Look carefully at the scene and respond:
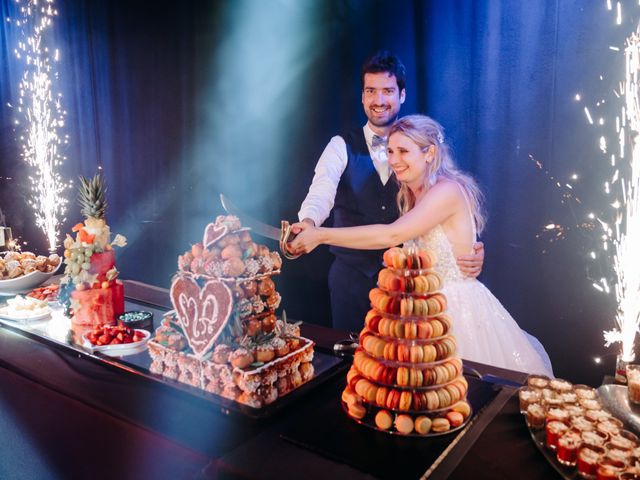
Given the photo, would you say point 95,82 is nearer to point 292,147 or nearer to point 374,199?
point 292,147

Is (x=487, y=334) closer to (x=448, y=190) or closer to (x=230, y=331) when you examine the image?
(x=448, y=190)

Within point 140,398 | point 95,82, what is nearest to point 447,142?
point 140,398

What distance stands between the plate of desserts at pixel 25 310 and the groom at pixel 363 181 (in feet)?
4.23

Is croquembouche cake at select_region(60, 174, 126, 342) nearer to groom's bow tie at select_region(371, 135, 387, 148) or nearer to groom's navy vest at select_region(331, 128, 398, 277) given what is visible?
groom's navy vest at select_region(331, 128, 398, 277)

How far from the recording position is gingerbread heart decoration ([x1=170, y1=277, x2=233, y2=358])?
4.92 feet

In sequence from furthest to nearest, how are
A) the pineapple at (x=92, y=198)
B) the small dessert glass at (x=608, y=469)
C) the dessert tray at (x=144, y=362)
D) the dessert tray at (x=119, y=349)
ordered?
the pineapple at (x=92, y=198) < the dessert tray at (x=119, y=349) < the dessert tray at (x=144, y=362) < the small dessert glass at (x=608, y=469)

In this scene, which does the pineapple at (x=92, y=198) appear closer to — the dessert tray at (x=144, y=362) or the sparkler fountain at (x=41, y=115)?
the dessert tray at (x=144, y=362)

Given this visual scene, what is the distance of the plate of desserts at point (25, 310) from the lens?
2133 millimetres

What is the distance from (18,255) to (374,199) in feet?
6.38

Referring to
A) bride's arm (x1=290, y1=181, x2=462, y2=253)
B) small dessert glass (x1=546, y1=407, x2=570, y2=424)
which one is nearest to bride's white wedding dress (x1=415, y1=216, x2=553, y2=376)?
bride's arm (x1=290, y1=181, x2=462, y2=253)

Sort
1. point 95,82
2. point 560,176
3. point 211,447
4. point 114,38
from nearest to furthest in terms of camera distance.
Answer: point 211,447 < point 560,176 < point 114,38 < point 95,82

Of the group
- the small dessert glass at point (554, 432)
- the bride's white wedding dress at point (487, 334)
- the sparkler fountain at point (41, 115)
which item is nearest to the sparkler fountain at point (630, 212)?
the bride's white wedding dress at point (487, 334)

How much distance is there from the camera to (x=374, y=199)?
2770 mm

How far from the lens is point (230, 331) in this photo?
1515mm
